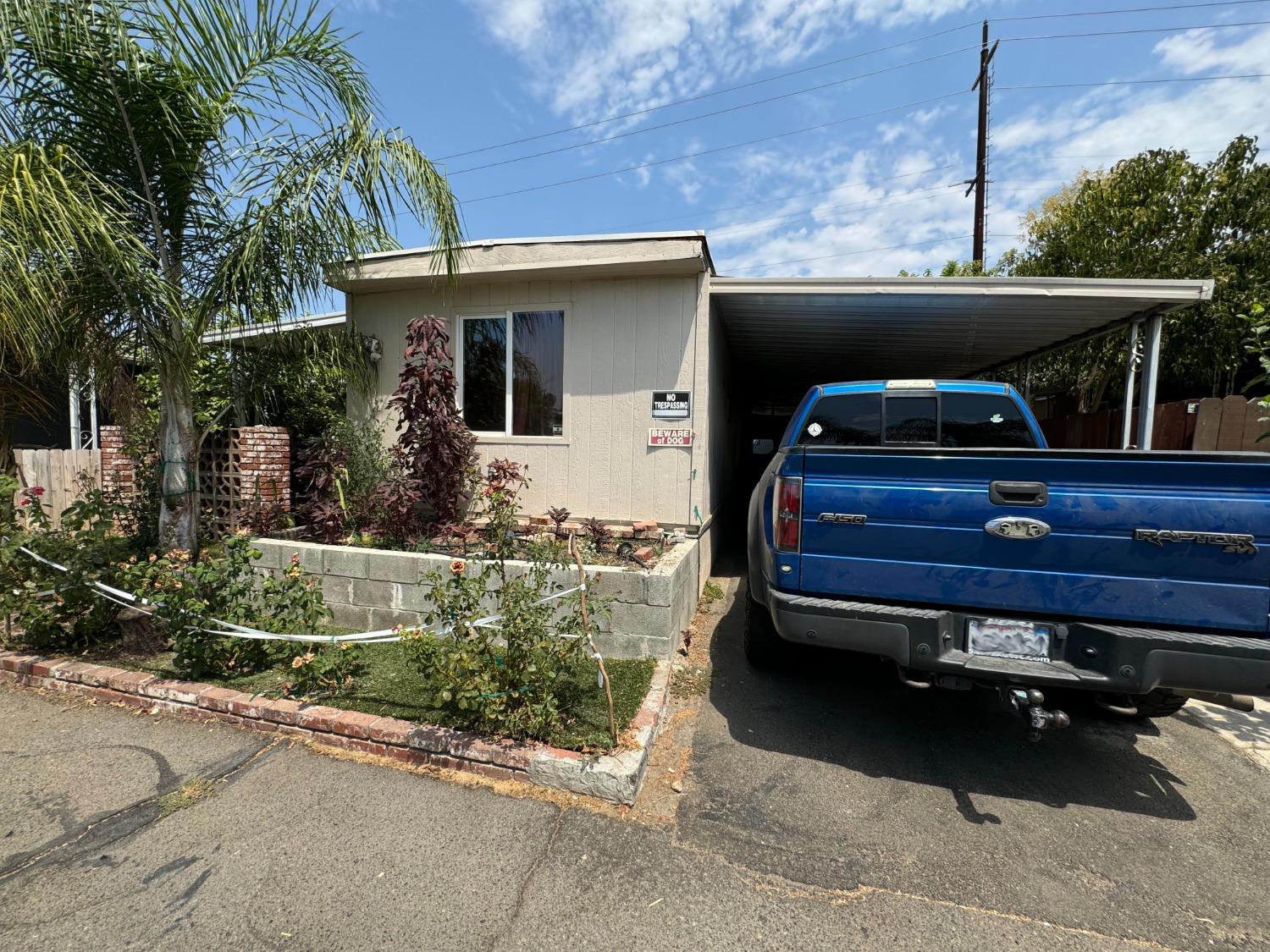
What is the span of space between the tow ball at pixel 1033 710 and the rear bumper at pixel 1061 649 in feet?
0.23

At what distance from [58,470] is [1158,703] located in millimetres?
11767

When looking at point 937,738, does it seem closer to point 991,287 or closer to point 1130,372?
point 991,287

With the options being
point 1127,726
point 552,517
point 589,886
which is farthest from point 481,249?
point 1127,726

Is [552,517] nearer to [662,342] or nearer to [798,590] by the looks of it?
[662,342]

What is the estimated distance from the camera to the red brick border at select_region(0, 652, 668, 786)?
2869 millimetres

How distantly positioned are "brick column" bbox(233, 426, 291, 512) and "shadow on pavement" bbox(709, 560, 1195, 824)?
5.14 m

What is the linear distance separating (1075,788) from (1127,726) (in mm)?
999

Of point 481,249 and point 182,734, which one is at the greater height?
point 481,249

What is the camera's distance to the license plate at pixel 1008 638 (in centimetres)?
261

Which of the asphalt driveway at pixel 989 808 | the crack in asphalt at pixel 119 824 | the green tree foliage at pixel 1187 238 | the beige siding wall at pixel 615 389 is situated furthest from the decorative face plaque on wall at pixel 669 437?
the green tree foliage at pixel 1187 238

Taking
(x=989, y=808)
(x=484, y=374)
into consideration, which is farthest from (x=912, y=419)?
(x=484, y=374)

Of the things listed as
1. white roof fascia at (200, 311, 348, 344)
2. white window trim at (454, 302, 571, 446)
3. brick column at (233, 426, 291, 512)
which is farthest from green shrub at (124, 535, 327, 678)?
white window trim at (454, 302, 571, 446)

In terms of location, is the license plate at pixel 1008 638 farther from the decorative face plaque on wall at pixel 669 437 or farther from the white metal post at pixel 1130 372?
the white metal post at pixel 1130 372

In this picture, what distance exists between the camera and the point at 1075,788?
9.42ft
